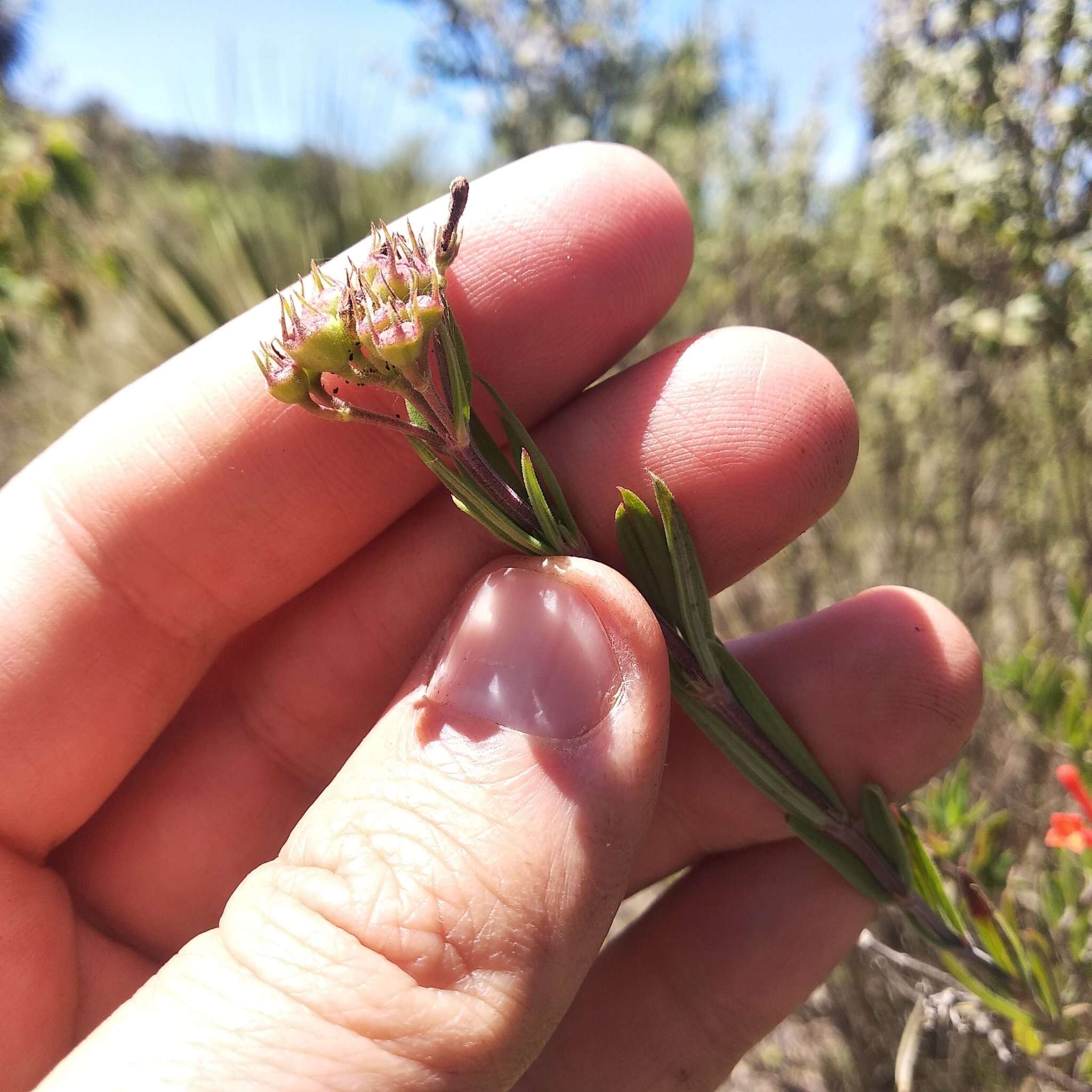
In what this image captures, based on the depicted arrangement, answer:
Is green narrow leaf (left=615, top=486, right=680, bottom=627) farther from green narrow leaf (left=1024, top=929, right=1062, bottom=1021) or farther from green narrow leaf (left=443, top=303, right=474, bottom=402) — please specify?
green narrow leaf (left=1024, top=929, right=1062, bottom=1021)

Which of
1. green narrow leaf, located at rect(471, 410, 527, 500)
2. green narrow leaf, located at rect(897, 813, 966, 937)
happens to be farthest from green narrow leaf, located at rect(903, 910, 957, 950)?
green narrow leaf, located at rect(471, 410, 527, 500)

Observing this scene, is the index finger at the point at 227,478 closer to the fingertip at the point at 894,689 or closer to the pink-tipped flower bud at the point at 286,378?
the pink-tipped flower bud at the point at 286,378

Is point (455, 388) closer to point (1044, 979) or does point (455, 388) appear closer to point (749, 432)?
point (749, 432)

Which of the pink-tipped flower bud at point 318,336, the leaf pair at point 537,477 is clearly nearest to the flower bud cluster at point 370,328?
the pink-tipped flower bud at point 318,336

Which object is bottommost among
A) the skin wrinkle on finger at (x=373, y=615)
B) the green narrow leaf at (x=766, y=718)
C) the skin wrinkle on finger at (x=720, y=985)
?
the skin wrinkle on finger at (x=720, y=985)

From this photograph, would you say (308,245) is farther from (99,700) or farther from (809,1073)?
(809,1073)

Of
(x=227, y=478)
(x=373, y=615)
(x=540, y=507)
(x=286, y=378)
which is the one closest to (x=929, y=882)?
(x=540, y=507)
